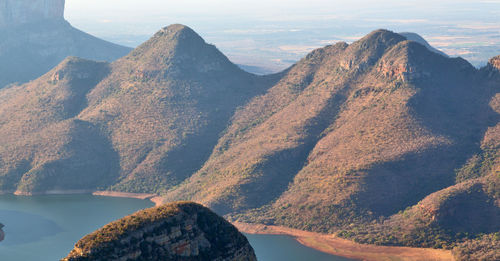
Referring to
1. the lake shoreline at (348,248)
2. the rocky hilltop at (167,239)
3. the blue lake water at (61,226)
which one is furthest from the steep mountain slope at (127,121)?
the rocky hilltop at (167,239)

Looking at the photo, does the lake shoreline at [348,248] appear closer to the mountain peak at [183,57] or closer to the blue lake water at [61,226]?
the blue lake water at [61,226]

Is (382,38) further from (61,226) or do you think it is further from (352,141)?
(61,226)

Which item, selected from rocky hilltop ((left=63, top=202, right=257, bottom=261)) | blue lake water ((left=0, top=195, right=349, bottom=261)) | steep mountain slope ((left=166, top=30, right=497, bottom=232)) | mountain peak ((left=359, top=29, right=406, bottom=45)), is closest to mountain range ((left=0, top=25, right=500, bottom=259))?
steep mountain slope ((left=166, top=30, right=497, bottom=232))

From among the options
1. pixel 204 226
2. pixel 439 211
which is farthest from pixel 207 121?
pixel 204 226

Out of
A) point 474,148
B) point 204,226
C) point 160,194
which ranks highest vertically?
point 204,226

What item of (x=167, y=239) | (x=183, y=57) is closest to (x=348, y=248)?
(x=167, y=239)

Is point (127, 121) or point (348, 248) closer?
point (348, 248)

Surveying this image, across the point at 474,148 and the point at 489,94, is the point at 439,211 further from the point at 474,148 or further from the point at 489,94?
the point at 489,94
